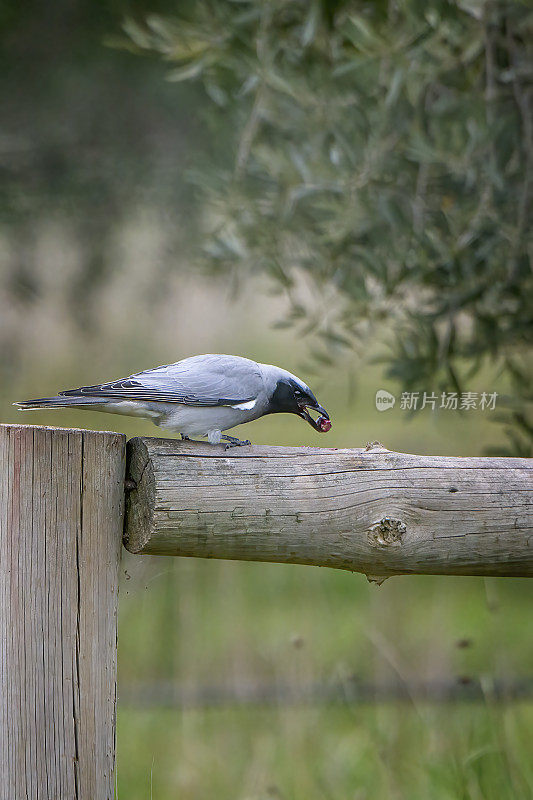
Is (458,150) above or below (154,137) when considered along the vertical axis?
below

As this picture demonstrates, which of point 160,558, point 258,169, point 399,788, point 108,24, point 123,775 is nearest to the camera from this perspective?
point 160,558

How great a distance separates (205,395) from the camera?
1678 mm

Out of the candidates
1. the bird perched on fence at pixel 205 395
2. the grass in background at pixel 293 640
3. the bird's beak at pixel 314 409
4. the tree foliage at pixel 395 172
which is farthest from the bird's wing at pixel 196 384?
the tree foliage at pixel 395 172

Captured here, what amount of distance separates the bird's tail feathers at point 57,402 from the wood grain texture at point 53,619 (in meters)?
0.09

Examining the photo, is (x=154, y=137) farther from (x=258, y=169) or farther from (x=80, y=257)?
(x=258, y=169)

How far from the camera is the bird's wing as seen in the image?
1.60 m

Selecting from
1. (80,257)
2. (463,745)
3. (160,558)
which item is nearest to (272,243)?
(160,558)

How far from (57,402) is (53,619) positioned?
35 centimetres

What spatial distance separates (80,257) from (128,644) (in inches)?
79.6

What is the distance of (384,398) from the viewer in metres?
3.01

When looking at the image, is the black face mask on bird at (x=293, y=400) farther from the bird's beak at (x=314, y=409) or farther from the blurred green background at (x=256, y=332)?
the blurred green background at (x=256, y=332)

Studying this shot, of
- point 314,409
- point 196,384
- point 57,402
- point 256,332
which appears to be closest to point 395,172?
point 314,409

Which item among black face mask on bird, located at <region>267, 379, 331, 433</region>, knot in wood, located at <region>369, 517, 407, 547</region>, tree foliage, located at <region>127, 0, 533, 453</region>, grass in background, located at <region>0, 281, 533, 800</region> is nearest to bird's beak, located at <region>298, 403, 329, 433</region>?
black face mask on bird, located at <region>267, 379, 331, 433</region>

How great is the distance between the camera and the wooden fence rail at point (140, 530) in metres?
1.36
